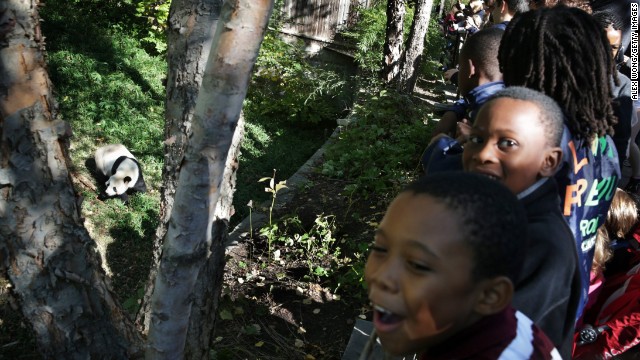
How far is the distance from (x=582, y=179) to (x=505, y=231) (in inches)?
41.2

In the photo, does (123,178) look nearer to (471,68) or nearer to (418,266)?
(471,68)

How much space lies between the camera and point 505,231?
130 cm

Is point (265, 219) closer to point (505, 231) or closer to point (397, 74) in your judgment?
point (397, 74)

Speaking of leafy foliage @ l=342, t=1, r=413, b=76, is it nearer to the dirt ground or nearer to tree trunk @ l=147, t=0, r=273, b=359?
Answer: the dirt ground

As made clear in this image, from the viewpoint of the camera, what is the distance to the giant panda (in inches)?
250

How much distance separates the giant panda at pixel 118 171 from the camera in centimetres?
635

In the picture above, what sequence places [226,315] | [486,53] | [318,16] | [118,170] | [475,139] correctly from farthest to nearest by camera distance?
[318,16] → [118,170] → [226,315] → [486,53] → [475,139]

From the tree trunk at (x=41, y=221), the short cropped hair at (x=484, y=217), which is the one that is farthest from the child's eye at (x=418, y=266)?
the tree trunk at (x=41, y=221)

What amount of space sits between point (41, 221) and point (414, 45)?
7652 millimetres

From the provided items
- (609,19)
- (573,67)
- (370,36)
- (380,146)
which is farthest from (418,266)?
(370,36)

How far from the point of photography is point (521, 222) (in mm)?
1354

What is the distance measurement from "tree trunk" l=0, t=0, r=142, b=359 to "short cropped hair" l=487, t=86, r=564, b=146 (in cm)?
177

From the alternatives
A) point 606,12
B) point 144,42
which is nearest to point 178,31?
point 606,12

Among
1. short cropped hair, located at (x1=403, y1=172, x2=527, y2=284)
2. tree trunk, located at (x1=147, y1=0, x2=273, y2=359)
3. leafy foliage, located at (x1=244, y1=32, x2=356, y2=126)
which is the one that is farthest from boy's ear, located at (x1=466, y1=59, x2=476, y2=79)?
leafy foliage, located at (x1=244, y1=32, x2=356, y2=126)
